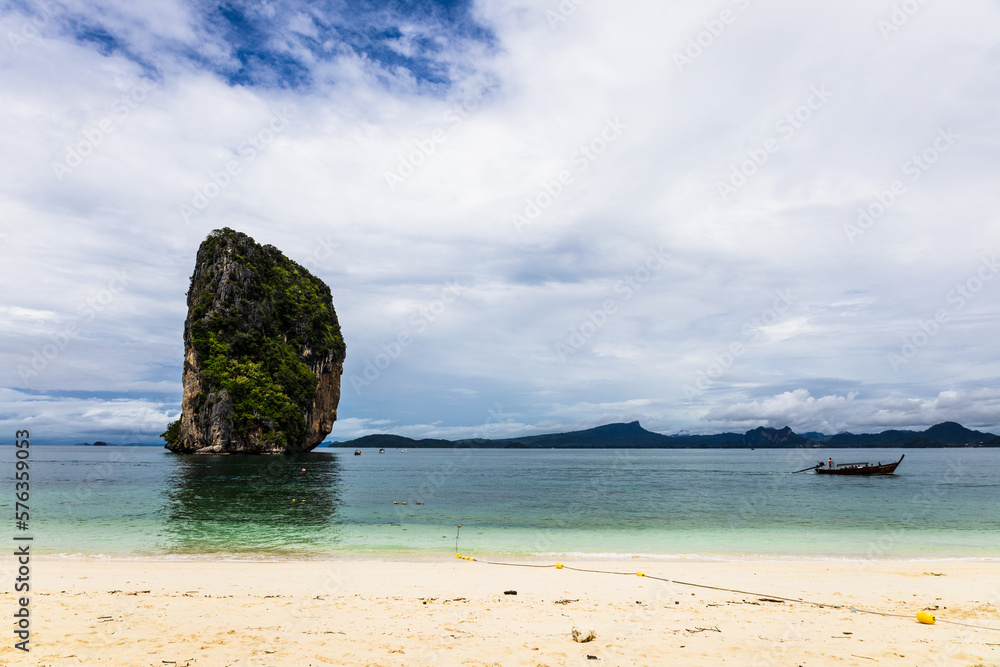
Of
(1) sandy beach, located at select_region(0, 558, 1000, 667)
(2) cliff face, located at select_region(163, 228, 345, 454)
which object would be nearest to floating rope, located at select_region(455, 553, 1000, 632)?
(1) sandy beach, located at select_region(0, 558, 1000, 667)

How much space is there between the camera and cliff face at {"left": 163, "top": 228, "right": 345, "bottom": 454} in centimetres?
9450

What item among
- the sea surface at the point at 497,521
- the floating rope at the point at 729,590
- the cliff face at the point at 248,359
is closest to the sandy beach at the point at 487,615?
the floating rope at the point at 729,590

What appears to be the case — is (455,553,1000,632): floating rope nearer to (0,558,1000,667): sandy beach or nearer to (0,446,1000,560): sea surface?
(0,558,1000,667): sandy beach

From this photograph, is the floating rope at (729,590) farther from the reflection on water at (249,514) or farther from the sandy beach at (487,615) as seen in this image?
the reflection on water at (249,514)

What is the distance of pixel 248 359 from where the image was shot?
100750 millimetres

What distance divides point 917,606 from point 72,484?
56.9 m

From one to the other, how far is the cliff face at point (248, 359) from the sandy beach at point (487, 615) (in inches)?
3444

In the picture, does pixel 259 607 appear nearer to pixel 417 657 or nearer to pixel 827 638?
pixel 417 657

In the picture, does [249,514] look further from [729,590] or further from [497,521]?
[729,590]

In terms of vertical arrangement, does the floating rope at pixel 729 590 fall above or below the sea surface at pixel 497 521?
above

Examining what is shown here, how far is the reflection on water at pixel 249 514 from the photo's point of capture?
19.2 meters

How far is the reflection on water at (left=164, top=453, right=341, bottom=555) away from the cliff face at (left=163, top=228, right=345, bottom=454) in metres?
46.8

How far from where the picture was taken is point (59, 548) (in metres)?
18.0

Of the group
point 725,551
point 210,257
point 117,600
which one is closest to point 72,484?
point 117,600
